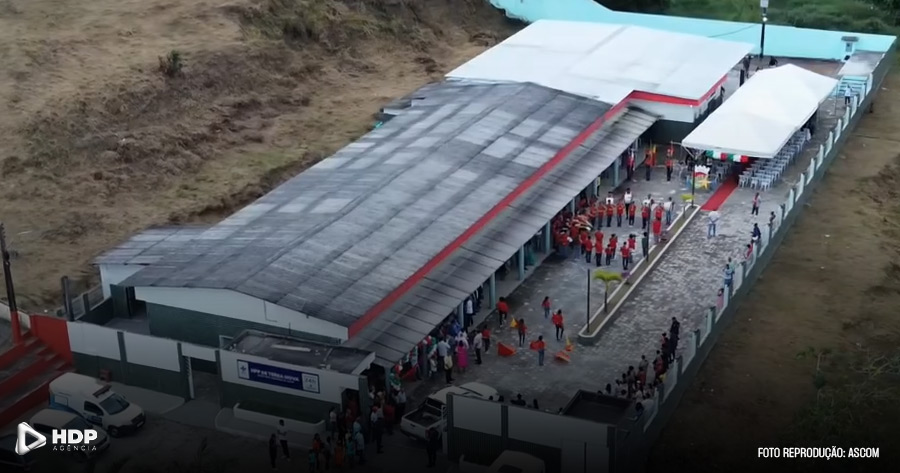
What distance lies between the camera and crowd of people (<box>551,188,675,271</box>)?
122 ft

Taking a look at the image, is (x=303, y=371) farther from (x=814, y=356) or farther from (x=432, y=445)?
(x=814, y=356)

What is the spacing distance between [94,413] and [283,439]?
4.74 m

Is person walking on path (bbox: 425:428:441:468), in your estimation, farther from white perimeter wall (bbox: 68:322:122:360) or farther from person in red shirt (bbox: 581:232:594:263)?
person in red shirt (bbox: 581:232:594:263)

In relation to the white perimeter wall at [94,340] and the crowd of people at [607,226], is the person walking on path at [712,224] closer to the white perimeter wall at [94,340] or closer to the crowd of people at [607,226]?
the crowd of people at [607,226]

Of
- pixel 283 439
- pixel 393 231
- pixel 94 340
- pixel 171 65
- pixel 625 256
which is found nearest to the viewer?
pixel 283 439

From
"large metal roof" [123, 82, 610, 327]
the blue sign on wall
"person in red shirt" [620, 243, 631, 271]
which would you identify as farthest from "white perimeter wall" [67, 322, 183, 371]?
"person in red shirt" [620, 243, 631, 271]

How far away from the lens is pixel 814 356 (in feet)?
104

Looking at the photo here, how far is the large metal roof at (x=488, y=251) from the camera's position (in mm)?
29656

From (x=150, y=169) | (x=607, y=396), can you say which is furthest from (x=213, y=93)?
(x=607, y=396)

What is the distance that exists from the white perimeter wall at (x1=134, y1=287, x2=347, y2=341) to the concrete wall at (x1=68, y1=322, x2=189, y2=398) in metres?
1.35

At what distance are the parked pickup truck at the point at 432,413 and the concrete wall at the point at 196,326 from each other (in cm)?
362

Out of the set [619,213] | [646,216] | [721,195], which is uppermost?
[646,216]

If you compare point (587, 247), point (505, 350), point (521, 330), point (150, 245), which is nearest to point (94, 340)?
point (150, 245)

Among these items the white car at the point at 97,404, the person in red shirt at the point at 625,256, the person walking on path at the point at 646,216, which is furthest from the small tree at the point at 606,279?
the white car at the point at 97,404
